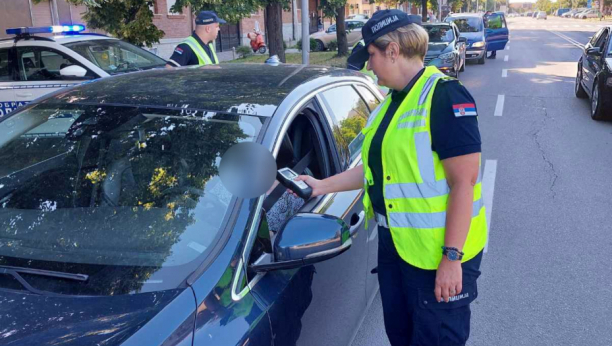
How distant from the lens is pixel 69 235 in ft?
6.98

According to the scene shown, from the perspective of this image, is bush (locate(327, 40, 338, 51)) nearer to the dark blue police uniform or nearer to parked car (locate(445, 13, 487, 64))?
parked car (locate(445, 13, 487, 64))

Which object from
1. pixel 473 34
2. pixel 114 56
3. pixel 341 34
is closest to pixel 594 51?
pixel 114 56

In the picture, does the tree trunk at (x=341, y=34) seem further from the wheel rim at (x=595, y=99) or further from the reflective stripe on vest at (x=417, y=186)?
the reflective stripe on vest at (x=417, y=186)

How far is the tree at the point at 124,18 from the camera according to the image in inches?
415

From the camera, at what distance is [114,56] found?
8.68 m

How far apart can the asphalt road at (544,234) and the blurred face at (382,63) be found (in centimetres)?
192

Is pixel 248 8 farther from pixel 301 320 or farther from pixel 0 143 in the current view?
pixel 301 320

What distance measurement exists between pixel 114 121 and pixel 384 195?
49.0 inches

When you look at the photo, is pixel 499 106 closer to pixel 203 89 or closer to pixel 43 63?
pixel 43 63

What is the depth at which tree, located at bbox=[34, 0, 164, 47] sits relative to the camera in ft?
34.6

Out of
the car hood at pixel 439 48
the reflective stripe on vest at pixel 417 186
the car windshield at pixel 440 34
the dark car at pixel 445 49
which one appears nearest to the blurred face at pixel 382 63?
the reflective stripe on vest at pixel 417 186

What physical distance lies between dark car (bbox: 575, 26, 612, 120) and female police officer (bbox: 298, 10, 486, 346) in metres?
8.48

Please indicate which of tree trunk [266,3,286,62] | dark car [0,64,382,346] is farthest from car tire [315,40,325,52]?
dark car [0,64,382,346]

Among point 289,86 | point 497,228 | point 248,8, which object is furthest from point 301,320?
point 248,8
